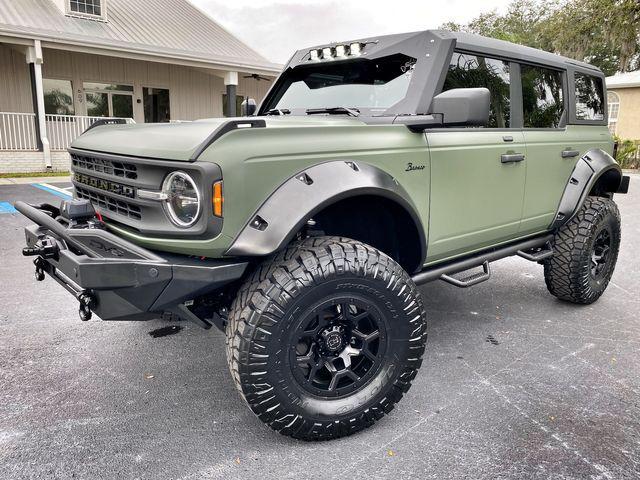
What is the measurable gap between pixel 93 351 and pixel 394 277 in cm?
214

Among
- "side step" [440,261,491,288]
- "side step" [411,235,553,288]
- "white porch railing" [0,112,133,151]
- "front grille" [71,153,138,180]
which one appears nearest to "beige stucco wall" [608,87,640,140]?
"side step" [411,235,553,288]

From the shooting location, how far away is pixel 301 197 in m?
2.21

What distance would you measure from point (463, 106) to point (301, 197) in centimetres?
98

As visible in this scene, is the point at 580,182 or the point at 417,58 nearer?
the point at 417,58

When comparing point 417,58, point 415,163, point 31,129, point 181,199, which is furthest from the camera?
point 31,129

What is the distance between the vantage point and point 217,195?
2.06 m

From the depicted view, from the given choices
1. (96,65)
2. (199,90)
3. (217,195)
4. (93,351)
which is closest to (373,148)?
(217,195)

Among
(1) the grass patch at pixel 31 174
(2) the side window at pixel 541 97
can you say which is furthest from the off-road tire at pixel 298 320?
(1) the grass patch at pixel 31 174

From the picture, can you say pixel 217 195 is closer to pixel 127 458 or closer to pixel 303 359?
pixel 303 359

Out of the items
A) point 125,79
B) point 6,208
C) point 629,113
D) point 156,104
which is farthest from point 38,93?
point 629,113

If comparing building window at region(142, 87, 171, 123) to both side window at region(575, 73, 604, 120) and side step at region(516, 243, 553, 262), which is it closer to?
side window at region(575, 73, 604, 120)

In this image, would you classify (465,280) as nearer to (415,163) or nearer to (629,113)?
(415,163)

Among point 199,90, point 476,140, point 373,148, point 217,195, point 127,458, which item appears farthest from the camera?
point 199,90

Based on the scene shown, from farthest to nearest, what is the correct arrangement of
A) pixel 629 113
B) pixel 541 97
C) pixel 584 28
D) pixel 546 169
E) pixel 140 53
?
1. pixel 584 28
2. pixel 629 113
3. pixel 140 53
4. pixel 541 97
5. pixel 546 169
